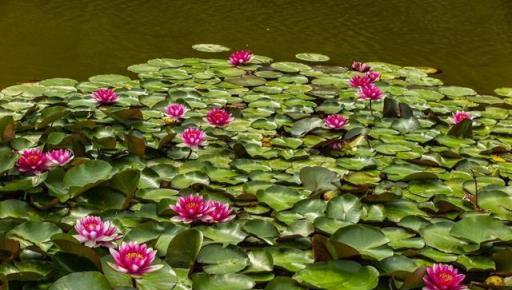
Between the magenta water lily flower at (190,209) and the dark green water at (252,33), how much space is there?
1.81m

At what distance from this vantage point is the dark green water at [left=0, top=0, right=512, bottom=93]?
3852mm

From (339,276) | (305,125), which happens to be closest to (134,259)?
(339,276)

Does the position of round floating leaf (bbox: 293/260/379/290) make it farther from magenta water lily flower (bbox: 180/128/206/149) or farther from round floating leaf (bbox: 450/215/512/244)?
magenta water lily flower (bbox: 180/128/206/149)

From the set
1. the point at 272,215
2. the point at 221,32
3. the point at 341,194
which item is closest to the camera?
the point at 272,215

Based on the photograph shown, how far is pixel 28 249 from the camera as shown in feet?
5.46

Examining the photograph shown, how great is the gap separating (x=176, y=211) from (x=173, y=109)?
85cm

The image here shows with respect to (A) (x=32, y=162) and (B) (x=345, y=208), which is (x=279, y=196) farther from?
(A) (x=32, y=162)

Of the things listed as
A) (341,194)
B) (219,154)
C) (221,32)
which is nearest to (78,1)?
(221,32)

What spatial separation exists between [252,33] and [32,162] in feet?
9.39

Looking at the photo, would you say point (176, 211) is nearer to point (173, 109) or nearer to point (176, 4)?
point (173, 109)

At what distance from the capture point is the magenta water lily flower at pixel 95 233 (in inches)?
65.5

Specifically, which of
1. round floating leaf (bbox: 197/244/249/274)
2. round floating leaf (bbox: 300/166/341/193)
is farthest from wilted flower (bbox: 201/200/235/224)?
round floating leaf (bbox: 300/166/341/193)

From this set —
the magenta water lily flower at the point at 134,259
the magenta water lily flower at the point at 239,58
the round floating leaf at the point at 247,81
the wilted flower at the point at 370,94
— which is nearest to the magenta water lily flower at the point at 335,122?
the wilted flower at the point at 370,94

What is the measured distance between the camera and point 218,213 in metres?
1.89
